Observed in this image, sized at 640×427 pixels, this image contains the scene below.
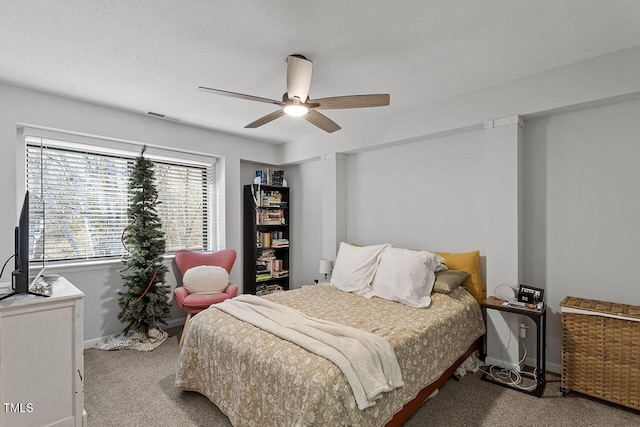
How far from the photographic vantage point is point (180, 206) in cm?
435

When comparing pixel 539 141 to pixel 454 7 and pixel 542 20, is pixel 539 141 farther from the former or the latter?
pixel 454 7

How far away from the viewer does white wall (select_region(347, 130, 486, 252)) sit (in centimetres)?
338

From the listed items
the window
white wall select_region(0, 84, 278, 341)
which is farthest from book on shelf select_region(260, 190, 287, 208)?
the window

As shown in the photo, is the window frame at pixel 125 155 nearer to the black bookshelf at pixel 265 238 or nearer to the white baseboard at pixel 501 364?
the black bookshelf at pixel 265 238

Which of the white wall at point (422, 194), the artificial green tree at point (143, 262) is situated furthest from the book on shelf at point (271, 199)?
the artificial green tree at point (143, 262)

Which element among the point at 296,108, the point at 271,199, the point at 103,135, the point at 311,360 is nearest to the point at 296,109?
the point at 296,108

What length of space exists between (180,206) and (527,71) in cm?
421

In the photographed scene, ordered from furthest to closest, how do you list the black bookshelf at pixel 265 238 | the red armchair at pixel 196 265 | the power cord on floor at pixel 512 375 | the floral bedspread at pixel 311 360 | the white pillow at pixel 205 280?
the black bookshelf at pixel 265 238, the white pillow at pixel 205 280, the red armchair at pixel 196 265, the power cord on floor at pixel 512 375, the floral bedspread at pixel 311 360

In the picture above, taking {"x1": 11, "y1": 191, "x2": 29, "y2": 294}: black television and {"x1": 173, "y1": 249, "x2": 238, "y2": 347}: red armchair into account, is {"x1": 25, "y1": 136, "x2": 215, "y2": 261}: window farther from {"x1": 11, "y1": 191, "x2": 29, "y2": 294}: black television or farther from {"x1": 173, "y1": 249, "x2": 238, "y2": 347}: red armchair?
{"x1": 11, "y1": 191, "x2": 29, "y2": 294}: black television

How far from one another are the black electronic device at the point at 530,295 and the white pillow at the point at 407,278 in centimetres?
72

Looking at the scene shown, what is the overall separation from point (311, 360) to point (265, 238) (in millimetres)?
3385

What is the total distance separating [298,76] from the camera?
88.6 inches

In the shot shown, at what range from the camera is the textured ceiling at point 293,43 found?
6.26ft

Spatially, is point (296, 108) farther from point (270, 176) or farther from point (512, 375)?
point (512, 375)
